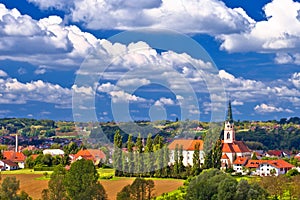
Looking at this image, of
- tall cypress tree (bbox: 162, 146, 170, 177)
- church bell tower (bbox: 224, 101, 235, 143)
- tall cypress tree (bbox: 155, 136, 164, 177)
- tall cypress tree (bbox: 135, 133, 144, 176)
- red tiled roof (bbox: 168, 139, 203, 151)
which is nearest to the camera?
tall cypress tree (bbox: 162, 146, 170, 177)

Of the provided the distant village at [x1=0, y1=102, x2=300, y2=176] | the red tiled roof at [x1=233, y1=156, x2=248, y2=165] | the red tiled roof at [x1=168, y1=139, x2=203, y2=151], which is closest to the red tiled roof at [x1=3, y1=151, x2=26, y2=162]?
the distant village at [x1=0, y1=102, x2=300, y2=176]

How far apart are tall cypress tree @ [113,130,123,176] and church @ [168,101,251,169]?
4.56 m

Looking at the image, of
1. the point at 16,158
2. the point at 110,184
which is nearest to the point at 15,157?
the point at 16,158

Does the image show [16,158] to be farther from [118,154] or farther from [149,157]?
[149,157]

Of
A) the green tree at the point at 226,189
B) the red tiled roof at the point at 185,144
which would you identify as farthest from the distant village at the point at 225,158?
the green tree at the point at 226,189

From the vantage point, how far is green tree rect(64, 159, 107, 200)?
29.7 meters

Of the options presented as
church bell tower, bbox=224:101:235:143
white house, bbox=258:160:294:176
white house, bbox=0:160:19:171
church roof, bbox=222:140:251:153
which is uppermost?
church bell tower, bbox=224:101:235:143

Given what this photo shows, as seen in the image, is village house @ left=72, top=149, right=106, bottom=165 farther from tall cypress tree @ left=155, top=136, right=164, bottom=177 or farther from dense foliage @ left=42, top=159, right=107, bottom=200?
dense foliage @ left=42, top=159, right=107, bottom=200

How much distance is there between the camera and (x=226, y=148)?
71750 millimetres

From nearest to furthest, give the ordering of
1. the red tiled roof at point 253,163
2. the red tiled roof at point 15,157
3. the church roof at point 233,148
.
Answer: the red tiled roof at point 253,163 → the church roof at point 233,148 → the red tiled roof at point 15,157

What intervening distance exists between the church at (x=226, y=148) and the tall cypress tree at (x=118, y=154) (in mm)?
4557

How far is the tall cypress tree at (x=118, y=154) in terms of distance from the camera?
5712 centimetres

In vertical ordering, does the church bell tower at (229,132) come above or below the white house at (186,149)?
above

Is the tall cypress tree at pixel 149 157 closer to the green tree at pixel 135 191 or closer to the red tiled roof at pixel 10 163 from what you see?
the red tiled roof at pixel 10 163
